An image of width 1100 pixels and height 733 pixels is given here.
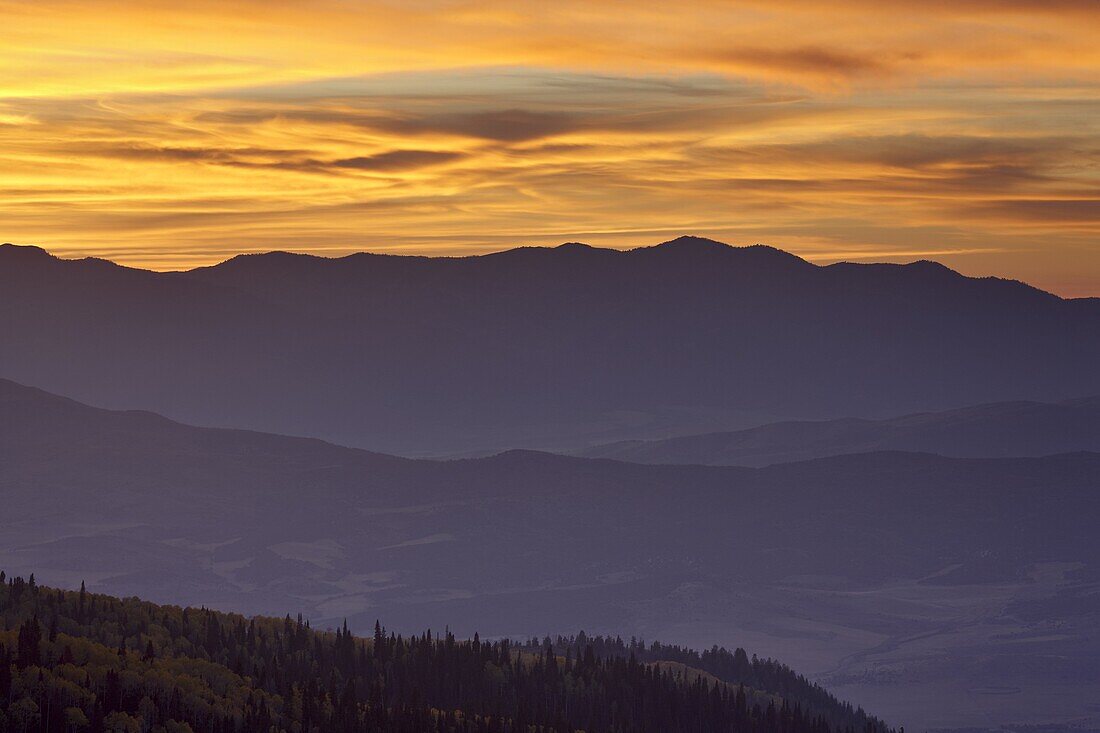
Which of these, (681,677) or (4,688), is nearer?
(4,688)

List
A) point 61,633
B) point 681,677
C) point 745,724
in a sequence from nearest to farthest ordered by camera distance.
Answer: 1. point 61,633
2. point 745,724
3. point 681,677

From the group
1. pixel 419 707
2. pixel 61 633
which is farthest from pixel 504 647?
pixel 61 633

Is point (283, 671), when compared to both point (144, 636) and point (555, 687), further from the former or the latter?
point (555, 687)

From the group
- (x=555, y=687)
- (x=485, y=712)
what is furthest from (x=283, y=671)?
(x=555, y=687)

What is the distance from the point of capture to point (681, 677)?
158 metres

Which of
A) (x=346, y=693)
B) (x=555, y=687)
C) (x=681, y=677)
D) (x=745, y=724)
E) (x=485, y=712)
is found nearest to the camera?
(x=346, y=693)

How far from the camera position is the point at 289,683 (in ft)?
365

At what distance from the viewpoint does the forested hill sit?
90.4 metres

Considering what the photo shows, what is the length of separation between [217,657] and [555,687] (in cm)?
3012

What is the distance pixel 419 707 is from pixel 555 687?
2278 centimetres

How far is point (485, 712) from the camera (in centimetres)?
11956

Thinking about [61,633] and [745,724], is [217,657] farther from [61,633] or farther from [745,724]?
[745,724]

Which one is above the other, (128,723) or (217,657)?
(217,657)

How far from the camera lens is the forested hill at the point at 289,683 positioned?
90438 mm
